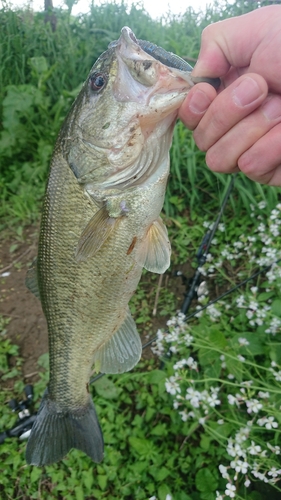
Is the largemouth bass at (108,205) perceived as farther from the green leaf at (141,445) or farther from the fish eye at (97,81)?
the green leaf at (141,445)

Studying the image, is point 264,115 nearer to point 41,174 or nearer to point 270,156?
point 270,156

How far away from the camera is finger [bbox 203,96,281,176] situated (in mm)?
1243

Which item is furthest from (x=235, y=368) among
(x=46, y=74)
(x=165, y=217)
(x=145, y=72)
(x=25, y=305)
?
(x=46, y=74)

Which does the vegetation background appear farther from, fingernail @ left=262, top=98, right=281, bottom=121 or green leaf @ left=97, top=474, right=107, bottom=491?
fingernail @ left=262, top=98, right=281, bottom=121

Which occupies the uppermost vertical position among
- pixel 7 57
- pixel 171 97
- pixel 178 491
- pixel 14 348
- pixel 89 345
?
pixel 7 57

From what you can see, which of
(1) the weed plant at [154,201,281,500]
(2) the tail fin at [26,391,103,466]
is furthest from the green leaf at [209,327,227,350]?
(2) the tail fin at [26,391,103,466]

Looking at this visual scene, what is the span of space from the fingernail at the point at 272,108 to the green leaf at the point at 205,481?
1.79 meters

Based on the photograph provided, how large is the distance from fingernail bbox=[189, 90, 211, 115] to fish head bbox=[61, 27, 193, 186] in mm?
34

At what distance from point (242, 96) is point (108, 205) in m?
0.54

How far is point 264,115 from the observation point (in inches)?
49.2

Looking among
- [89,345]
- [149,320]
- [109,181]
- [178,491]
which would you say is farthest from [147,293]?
[109,181]

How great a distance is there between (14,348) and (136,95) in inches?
96.8

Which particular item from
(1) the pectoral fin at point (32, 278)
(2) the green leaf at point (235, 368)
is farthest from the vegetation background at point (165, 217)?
(1) the pectoral fin at point (32, 278)

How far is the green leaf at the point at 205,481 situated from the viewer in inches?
82.4
